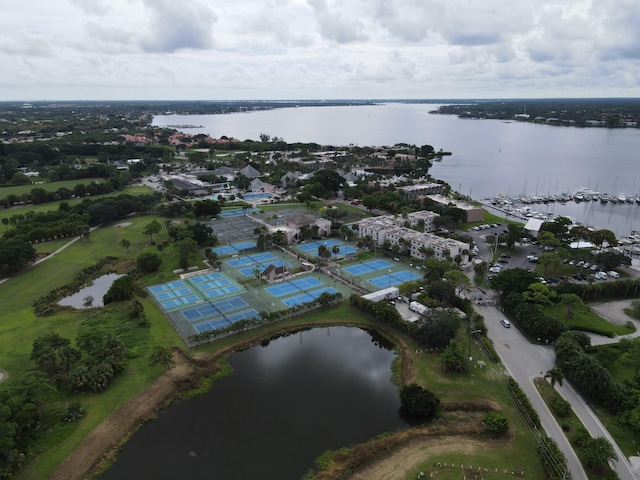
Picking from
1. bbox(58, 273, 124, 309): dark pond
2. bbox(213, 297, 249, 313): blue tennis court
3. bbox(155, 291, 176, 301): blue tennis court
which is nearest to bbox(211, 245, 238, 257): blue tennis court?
bbox(155, 291, 176, 301): blue tennis court

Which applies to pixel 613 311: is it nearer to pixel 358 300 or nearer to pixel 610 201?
pixel 358 300

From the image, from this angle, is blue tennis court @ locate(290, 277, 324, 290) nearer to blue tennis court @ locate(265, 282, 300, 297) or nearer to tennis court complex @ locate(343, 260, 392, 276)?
blue tennis court @ locate(265, 282, 300, 297)

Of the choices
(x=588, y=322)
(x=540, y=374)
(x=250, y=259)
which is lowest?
(x=250, y=259)

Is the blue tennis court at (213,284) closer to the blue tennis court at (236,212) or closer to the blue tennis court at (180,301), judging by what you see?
the blue tennis court at (180,301)

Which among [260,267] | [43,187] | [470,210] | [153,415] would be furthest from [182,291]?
[43,187]

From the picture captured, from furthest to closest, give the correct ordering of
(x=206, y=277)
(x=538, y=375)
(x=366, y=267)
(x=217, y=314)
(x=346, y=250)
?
(x=346, y=250)
(x=366, y=267)
(x=206, y=277)
(x=217, y=314)
(x=538, y=375)

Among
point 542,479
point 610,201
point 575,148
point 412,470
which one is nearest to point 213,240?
point 412,470

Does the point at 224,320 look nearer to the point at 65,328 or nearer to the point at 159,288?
the point at 159,288
